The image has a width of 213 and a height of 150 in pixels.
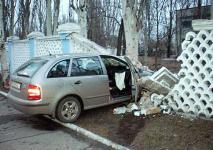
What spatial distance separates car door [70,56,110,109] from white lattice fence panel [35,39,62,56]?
4.69 meters

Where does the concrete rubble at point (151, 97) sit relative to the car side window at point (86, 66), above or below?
below

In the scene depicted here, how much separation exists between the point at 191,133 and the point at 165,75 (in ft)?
9.38

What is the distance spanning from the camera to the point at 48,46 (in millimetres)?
14516

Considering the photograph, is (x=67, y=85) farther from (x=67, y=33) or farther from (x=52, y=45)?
(x=52, y=45)

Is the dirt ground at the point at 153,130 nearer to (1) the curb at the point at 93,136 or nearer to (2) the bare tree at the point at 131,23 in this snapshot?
(1) the curb at the point at 93,136

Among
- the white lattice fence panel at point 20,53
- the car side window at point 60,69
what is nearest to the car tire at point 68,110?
the car side window at point 60,69

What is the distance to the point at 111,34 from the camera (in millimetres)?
43812

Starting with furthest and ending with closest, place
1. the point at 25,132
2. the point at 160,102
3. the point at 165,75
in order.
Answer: the point at 165,75
the point at 160,102
the point at 25,132

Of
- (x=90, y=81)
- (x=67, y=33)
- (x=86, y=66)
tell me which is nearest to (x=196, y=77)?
(x=90, y=81)

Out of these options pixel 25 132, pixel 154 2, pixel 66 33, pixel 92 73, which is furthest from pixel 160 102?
pixel 154 2

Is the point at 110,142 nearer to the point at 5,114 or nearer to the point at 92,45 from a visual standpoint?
the point at 5,114

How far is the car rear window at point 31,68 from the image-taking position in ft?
27.2

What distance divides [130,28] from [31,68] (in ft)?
12.6

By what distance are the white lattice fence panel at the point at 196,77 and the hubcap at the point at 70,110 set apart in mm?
2260
